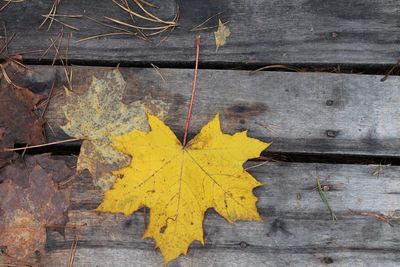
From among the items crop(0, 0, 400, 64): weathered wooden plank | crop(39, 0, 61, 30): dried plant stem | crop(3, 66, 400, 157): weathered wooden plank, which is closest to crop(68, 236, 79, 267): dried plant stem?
crop(3, 66, 400, 157): weathered wooden plank

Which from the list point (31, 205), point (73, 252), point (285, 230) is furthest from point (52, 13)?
point (285, 230)

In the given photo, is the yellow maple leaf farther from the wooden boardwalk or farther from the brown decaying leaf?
the brown decaying leaf

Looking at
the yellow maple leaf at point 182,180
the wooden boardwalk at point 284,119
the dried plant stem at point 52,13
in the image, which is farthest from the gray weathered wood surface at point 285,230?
the dried plant stem at point 52,13

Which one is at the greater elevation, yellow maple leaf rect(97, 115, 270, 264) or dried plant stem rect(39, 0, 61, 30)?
dried plant stem rect(39, 0, 61, 30)

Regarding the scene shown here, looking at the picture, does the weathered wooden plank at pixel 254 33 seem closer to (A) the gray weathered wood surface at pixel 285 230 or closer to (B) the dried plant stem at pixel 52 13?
(B) the dried plant stem at pixel 52 13

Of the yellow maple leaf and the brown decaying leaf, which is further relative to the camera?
the brown decaying leaf
